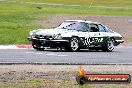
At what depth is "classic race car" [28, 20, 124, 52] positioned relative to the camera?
24.8 m

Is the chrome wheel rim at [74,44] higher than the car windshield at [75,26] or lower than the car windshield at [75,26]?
lower

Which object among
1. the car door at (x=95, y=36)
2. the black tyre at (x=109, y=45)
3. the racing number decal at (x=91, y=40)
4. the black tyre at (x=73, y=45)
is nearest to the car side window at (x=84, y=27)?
the car door at (x=95, y=36)

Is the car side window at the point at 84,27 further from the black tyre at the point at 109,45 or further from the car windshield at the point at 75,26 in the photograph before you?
the black tyre at the point at 109,45

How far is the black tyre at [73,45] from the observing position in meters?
25.1

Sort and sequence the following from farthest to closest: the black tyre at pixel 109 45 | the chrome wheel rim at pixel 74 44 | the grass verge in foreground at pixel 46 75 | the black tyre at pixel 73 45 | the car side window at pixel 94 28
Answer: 1. the black tyre at pixel 109 45
2. the car side window at pixel 94 28
3. the chrome wheel rim at pixel 74 44
4. the black tyre at pixel 73 45
5. the grass verge in foreground at pixel 46 75

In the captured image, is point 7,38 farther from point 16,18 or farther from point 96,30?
point 16,18

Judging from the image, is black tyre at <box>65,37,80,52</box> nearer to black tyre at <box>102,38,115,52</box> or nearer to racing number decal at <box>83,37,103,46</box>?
racing number decal at <box>83,37,103,46</box>

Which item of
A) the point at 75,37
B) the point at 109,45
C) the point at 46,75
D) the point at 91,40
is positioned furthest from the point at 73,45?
the point at 46,75

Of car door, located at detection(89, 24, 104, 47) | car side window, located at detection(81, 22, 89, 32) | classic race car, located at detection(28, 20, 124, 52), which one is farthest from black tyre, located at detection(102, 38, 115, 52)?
car side window, located at detection(81, 22, 89, 32)

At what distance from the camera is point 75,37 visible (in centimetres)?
2548

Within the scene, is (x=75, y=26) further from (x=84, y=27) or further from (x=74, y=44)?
(x=74, y=44)

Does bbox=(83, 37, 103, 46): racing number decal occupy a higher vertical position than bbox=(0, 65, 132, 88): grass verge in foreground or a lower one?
lower

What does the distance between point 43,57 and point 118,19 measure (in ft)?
82.9

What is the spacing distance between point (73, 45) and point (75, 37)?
0.41 m
